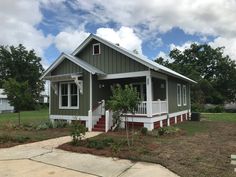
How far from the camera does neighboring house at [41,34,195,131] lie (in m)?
13.9

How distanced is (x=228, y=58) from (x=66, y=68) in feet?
145

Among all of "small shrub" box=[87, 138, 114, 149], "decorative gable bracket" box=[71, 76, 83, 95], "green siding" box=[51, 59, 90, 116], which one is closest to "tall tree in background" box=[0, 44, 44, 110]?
"green siding" box=[51, 59, 90, 116]

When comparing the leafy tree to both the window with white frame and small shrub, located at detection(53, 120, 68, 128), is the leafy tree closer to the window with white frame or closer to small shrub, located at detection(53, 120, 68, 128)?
small shrub, located at detection(53, 120, 68, 128)

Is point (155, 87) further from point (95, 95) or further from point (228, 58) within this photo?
point (228, 58)

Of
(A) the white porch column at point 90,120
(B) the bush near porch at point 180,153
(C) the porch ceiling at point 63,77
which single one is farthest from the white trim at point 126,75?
(B) the bush near porch at point 180,153

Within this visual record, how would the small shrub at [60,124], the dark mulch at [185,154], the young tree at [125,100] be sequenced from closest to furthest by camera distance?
the dark mulch at [185,154], the young tree at [125,100], the small shrub at [60,124]

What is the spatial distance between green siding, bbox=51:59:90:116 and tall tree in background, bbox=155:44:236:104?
99.6 feet

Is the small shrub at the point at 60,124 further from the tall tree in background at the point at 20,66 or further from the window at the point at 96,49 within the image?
the tall tree in background at the point at 20,66

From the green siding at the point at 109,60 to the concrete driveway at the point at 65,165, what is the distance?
7004 millimetres

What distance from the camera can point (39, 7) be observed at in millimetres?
15578

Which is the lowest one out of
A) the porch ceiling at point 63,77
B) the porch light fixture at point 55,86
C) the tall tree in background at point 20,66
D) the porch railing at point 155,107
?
the porch railing at point 155,107

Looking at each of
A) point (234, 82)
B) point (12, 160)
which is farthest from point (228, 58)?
point (12, 160)

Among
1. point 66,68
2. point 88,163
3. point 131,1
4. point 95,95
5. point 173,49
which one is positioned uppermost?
point 173,49

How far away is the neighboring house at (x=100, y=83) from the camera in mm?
13875
